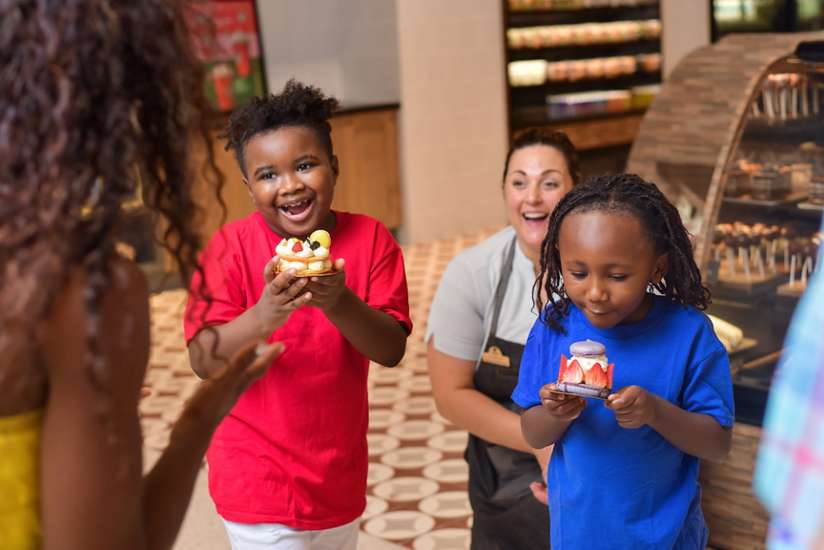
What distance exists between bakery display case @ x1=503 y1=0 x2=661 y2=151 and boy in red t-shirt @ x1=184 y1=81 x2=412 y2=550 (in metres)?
8.08

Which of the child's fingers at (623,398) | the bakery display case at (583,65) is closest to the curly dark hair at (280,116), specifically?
the child's fingers at (623,398)

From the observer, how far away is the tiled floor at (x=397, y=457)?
3.90 m

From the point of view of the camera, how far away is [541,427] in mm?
1939

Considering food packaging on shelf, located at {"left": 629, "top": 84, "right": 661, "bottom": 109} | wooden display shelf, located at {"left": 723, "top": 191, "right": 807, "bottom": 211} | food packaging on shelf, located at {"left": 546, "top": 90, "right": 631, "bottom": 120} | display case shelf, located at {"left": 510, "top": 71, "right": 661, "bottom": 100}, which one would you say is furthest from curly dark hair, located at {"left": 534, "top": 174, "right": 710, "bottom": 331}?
food packaging on shelf, located at {"left": 629, "top": 84, "right": 661, "bottom": 109}

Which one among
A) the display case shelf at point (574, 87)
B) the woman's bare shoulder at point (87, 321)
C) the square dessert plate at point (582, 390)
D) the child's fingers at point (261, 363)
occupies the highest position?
the display case shelf at point (574, 87)

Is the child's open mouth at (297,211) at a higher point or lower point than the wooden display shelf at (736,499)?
higher

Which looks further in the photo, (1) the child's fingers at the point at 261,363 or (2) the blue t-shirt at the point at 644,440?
(2) the blue t-shirt at the point at 644,440

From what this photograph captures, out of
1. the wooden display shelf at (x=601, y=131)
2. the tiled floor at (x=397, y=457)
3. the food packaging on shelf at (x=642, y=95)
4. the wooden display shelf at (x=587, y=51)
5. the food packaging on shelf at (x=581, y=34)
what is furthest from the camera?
the food packaging on shelf at (x=642, y=95)

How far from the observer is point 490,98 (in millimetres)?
9984

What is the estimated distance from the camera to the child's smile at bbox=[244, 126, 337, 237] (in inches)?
86.6

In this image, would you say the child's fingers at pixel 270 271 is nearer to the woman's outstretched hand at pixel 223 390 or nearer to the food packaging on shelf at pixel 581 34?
the woman's outstretched hand at pixel 223 390

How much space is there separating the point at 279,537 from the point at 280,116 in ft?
2.87

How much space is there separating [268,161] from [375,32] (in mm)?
7439

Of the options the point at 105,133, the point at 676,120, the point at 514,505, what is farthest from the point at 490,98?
the point at 105,133
